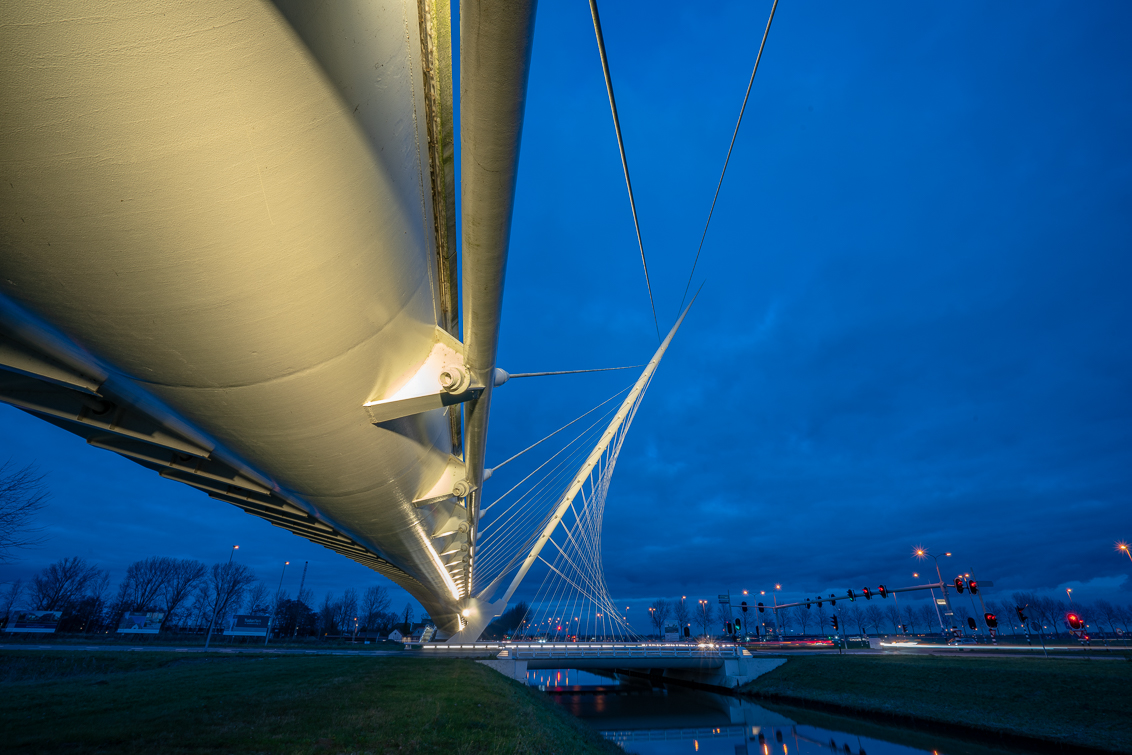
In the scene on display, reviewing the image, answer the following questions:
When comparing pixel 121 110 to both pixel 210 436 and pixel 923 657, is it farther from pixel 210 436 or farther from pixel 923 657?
pixel 923 657

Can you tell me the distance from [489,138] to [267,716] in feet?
42.9

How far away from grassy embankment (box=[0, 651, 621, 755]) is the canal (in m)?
11.5

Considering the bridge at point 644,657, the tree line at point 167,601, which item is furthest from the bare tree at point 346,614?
the bridge at point 644,657

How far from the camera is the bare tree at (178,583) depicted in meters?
72.1

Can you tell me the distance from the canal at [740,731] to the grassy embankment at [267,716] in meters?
11.5

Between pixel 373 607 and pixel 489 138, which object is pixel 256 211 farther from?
pixel 373 607

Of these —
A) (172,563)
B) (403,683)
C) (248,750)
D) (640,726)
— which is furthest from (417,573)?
(172,563)

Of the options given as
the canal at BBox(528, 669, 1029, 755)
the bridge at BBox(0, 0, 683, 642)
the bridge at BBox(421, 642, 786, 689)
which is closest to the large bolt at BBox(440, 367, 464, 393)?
the bridge at BBox(0, 0, 683, 642)

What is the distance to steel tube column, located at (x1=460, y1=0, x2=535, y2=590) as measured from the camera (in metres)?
2.43

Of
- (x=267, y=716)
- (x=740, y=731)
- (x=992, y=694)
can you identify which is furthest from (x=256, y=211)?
(x=992, y=694)

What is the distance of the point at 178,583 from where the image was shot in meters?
74.1

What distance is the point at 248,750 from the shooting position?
789 centimetres

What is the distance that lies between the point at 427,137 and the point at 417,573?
53.1 ft

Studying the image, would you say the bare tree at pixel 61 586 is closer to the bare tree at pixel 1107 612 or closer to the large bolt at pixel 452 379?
the large bolt at pixel 452 379
